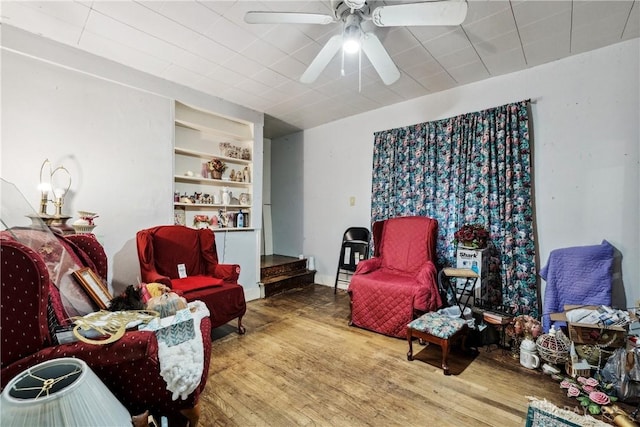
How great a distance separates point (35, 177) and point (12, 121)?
0.44 m

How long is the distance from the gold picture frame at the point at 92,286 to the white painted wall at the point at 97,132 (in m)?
1.33

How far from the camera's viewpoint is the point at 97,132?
8.55 ft

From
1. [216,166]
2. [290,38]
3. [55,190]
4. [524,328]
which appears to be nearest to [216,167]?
[216,166]

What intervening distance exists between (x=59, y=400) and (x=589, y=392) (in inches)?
104

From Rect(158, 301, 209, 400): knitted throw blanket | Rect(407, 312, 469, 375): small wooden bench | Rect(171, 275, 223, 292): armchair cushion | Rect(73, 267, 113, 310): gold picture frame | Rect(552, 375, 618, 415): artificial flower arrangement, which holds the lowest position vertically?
Rect(552, 375, 618, 415): artificial flower arrangement

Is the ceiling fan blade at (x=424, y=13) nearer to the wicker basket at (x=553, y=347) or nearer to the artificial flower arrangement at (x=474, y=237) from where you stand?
the artificial flower arrangement at (x=474, y=237)

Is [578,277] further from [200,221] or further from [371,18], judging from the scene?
[200,221]

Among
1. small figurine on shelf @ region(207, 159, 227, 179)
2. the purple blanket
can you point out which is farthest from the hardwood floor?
small figurine on shelf @ region(207, 159, 227, 179)

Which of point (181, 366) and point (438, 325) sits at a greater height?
point (181, 366)

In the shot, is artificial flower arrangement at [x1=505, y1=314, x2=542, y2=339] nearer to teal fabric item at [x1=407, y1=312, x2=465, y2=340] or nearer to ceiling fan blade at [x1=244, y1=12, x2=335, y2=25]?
teal fabric item at [x1=407, y1=312, x2=465, y2=340]

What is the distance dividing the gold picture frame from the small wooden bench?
202cm

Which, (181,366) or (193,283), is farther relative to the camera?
(193,283)

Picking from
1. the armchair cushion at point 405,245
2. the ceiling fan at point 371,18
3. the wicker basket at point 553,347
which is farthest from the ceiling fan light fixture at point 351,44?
the wicker basket at point 553,347

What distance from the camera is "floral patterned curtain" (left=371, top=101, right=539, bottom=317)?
2.68 metres
